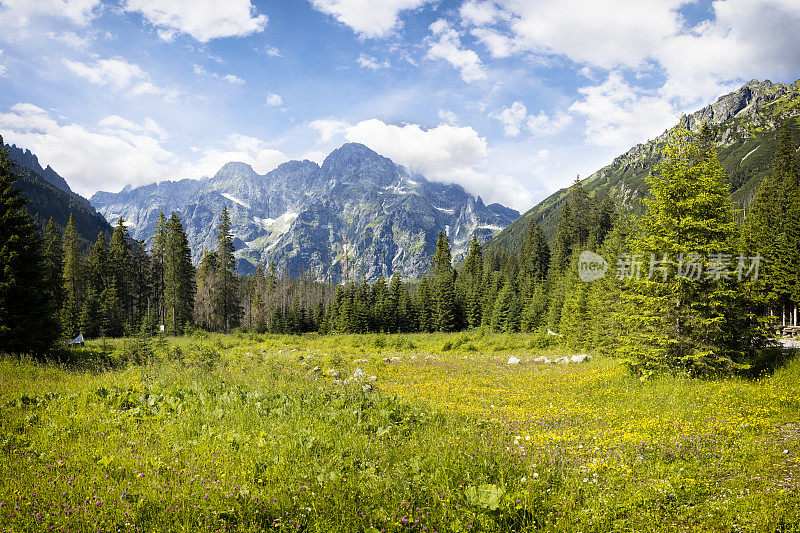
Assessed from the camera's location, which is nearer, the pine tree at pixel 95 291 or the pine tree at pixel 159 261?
the pine tree at pixel 95 291

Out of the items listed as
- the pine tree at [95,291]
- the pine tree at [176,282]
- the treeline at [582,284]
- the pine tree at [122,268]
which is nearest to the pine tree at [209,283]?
the treeline at [582,284]

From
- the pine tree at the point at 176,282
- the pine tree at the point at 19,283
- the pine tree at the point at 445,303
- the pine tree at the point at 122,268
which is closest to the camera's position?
the pine tree at the point at 19,283

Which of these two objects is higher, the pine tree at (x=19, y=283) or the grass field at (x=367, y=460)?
the pine tree at (x=19, y=283)

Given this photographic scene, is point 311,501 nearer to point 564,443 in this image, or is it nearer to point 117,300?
point 564,443

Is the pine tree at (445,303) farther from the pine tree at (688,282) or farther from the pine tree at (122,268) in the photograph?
the pine tree at (688,282)

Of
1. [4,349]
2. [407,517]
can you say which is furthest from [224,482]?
[4,349]

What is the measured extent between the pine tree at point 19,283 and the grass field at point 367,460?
7.75 meters

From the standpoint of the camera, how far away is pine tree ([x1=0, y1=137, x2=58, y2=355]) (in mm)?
17000

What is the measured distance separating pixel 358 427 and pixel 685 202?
48.5ft

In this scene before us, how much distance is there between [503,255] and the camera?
4176 inches

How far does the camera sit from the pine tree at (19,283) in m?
17.0

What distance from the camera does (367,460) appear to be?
5887 millimetres

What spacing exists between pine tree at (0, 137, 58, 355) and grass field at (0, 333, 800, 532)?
775 centimetres

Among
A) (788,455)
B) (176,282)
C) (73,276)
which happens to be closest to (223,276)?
(176,282)
